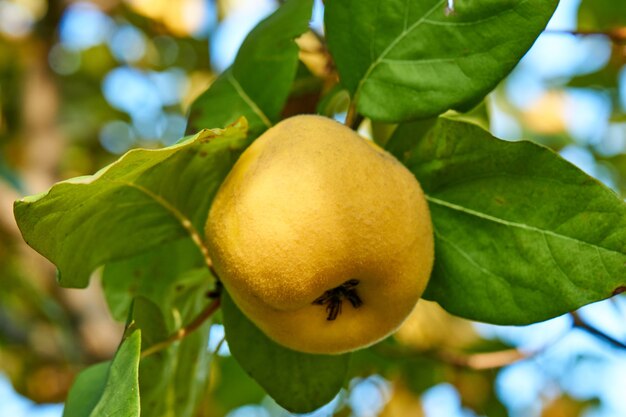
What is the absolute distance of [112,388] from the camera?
3.37ft

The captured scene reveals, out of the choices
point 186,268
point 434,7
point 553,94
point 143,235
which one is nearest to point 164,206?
point 143,235

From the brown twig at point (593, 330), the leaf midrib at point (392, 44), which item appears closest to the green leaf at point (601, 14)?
the brown twig at point (593, 330)

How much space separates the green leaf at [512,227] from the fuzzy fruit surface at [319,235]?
11 cm

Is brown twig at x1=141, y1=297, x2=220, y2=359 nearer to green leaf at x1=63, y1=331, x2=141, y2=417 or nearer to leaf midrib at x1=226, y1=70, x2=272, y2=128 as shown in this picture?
green leaf at x1=63, y1=331, x2=141, y2=417

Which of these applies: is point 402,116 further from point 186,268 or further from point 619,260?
point 186,268

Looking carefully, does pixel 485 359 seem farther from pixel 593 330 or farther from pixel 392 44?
pixel 392 44

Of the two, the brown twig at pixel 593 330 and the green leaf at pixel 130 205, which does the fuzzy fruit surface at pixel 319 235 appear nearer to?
the green leaf at pixel 130 205

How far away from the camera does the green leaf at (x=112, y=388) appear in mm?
947

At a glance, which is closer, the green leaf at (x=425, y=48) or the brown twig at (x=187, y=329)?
the green leaf at (x=425, y=48)

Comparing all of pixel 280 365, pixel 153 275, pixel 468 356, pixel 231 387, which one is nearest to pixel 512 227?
pixel 280 365

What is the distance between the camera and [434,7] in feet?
3.88

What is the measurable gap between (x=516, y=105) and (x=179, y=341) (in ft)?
9.78

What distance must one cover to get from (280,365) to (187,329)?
0.17m

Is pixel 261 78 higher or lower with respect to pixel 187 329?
higher
